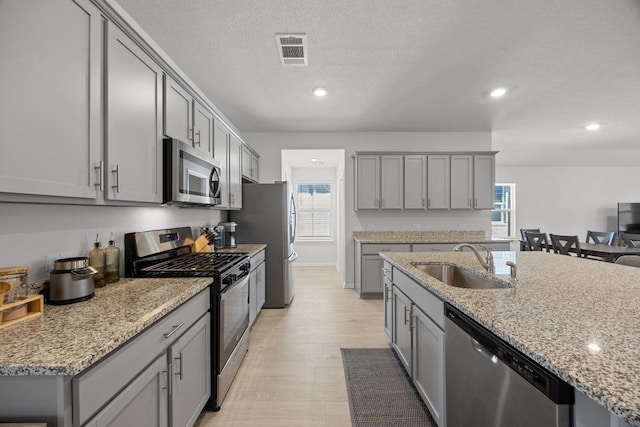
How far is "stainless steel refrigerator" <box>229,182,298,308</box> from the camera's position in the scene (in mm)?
3834

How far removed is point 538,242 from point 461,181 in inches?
61.4

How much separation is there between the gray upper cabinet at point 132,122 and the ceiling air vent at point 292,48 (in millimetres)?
1010

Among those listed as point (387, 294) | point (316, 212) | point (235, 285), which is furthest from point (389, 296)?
point (316, 212)

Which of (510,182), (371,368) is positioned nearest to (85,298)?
(371,368)

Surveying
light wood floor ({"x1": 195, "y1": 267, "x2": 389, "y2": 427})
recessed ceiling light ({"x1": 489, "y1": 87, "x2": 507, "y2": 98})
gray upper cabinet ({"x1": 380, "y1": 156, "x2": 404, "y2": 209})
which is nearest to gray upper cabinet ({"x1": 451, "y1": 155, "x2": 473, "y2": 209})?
gray upper cabinet ({"x1": 380, "y1": 156, "x2": 404, "y2": 209})

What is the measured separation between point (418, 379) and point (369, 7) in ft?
8.32

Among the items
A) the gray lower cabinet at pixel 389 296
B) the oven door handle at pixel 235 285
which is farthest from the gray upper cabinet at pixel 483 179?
the oven door handle at pixel 235 285

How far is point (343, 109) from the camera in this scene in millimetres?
3844

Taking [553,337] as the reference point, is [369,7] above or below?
above

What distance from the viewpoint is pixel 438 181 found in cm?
469

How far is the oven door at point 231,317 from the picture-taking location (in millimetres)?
1878

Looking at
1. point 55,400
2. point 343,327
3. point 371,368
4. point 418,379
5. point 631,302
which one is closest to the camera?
point 55,400

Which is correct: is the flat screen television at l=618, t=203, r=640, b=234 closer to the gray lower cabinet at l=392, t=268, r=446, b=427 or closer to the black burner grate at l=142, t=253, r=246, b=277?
the gray lower cabinet at l=392, t=268, r=446, b=427

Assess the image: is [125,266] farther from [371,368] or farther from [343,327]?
[343,327]
